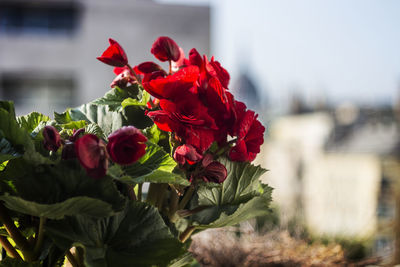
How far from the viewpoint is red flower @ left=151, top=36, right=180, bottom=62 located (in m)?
0.45

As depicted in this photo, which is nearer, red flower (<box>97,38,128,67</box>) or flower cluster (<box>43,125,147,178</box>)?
flower cluster (<box>43,125,147,178</box>)

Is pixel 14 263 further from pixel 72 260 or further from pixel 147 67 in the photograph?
pixel 147 67

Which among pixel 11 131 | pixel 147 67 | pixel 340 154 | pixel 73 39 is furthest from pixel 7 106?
pixel 340 154

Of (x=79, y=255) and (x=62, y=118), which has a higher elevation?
(x=62, y=118)

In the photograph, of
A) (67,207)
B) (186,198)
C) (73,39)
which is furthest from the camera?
(73,39)

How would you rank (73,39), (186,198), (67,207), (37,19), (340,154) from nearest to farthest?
1. (67,207)
2. (186,198)
3. (73,39)
4. (37,19)
5. (340,154)

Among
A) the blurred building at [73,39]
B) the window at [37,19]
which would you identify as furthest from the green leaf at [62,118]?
the window at [37,19]

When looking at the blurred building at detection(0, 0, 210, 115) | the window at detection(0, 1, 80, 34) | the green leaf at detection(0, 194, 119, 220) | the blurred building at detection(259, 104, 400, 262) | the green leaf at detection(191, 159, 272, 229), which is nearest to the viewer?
the green leaf at detection(0, 194, 119, 220)

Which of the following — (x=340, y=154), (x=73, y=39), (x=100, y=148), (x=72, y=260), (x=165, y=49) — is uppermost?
(x=73, y=39)

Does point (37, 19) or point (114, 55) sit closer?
point (114, 55)

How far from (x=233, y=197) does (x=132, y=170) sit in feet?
0.36

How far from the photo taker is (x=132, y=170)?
1.18 feet

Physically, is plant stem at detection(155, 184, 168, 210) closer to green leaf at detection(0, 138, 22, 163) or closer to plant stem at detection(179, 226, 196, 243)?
plant stem at detection(179, 226, 196, 243)

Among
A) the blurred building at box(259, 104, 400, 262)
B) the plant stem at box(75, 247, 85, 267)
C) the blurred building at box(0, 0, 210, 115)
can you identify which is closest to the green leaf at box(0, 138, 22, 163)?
the plant stem at box(75, 247, 85, 267)
